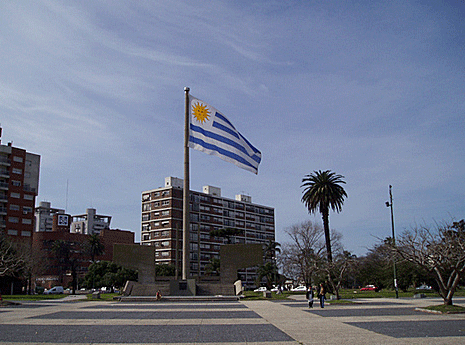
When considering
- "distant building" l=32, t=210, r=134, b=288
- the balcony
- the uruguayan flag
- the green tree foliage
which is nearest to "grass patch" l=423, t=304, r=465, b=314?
the uruguayan flag

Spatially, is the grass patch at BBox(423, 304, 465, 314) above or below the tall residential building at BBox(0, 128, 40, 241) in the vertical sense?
below

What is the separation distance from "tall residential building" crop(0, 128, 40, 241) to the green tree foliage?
1620 centimetres

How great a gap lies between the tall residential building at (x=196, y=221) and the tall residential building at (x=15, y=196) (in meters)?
28.8

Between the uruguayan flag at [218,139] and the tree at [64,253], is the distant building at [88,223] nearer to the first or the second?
the tree at [64,253]

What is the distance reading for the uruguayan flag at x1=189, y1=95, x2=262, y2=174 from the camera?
3562cm

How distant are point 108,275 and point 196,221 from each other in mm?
35992

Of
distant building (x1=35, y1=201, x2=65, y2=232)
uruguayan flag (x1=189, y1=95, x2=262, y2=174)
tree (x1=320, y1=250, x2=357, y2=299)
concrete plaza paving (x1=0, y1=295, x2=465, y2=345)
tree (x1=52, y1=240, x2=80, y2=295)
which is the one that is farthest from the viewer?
distant building (x1=35, y1=201, x2=65, y2=232)

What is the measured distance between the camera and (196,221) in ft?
376

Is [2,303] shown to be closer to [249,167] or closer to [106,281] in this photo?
[249,167]

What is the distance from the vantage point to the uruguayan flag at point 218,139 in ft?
117

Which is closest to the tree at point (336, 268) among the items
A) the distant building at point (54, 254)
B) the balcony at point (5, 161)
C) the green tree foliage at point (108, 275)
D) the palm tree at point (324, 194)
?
the palm tree at point (324, 194)

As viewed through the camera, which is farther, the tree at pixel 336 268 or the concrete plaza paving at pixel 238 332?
the tree at pixel 336 268

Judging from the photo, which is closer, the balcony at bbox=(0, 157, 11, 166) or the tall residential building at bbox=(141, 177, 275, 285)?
the balcony at bbox=(0, 157, 11, 166)

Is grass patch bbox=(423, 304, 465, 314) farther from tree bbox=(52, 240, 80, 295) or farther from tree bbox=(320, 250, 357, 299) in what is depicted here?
tree bbox=(52, 240, 80, 295)
